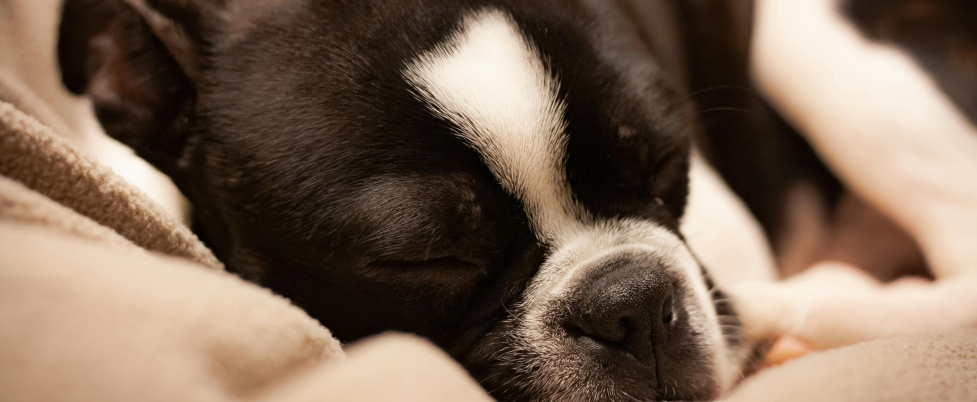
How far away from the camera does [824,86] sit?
146 centimetres

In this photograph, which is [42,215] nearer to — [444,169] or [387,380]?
[387,380]

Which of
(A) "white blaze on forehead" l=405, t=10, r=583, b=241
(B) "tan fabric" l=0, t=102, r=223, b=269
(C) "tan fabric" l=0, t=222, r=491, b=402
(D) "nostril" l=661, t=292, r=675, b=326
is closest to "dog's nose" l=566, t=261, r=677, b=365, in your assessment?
(D) "nostril" l=661, t=292, r=675, b=326

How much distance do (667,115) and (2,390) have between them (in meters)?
0.85

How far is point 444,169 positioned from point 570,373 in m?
0.29

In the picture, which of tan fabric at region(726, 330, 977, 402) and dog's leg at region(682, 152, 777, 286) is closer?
tan fabric at region(726, 330, 977, 402)

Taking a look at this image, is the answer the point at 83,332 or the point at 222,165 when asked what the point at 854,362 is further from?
the point at 222,165

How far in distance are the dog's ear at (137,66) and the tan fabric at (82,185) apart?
31 cm

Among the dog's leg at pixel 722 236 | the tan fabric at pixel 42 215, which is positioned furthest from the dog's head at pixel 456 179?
the dog's leg at pixel 722 236

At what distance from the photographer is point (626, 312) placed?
82cm

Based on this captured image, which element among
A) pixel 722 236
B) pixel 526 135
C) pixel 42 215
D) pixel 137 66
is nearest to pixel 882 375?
pixel 526 135

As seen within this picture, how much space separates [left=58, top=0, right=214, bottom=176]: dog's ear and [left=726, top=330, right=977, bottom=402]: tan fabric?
0.83m

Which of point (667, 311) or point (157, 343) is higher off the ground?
point (157, 343)

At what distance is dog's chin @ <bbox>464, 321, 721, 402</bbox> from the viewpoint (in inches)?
32.8

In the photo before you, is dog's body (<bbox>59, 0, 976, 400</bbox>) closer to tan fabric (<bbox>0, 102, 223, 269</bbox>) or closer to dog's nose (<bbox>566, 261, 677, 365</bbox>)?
dog's nose (<bbox>566, 261, 677, 365</bbox>)
